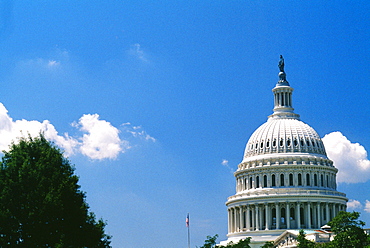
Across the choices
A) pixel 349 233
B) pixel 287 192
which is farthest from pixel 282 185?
pixel 349 233

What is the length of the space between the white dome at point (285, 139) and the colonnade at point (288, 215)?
41.1ft

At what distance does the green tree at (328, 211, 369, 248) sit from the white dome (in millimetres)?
44229

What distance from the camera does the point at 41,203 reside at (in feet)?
183

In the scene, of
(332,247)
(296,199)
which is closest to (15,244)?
(332,247)

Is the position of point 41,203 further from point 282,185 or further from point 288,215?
point 282,185

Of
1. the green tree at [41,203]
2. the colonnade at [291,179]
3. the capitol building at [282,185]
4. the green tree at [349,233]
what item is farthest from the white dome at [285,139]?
the green tree at [41,203]

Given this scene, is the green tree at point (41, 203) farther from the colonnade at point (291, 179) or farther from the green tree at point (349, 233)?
the colonnade at point (291, 179)

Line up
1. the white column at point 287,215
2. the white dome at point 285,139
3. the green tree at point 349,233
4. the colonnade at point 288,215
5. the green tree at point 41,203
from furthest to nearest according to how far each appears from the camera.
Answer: the white dome at point 285,139 → the colonnade at point 288,215 → the white column at point 287,215 → the green tree at point 349,233 → the green tree at point 41,203

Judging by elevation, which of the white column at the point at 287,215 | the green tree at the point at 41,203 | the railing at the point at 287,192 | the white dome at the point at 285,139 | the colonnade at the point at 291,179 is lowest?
the green tree at the point at 41,203

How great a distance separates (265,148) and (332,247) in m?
51.9

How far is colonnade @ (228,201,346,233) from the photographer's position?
13625cm

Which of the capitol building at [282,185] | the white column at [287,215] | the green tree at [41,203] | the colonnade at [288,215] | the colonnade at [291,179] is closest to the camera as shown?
the green tree at [41,203]

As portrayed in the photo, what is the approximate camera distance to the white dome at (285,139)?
143000mm

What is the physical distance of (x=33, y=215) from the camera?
55.3 m
